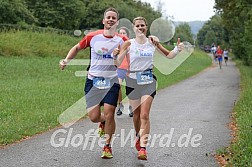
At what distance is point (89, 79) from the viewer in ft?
23.2

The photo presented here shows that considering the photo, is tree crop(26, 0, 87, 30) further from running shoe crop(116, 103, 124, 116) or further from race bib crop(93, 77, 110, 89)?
race bib crop(93, 77, 110, 89)

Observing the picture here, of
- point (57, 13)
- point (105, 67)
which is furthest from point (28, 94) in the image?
point (57, 13)

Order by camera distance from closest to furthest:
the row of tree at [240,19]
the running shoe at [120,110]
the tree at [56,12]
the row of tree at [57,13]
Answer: the running shoe at [120,110], the row of tree at [240,19], the row of tree at [57,13], the tree at [56,12]

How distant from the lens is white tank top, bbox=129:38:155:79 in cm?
674

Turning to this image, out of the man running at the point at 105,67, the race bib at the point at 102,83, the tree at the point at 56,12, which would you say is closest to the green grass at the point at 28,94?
the man running at the point at 105,67

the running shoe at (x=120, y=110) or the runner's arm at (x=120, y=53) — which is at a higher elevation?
the runner's arm at (x=120, y=53)

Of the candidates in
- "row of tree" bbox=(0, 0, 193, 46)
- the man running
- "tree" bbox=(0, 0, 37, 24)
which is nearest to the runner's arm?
the man running

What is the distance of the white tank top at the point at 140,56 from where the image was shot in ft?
22.1

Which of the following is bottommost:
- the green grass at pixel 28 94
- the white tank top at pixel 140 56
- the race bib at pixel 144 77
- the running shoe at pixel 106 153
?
the green grass at pixel 28 94

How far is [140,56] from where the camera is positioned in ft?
22.1

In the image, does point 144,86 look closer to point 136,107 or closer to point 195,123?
point 136,107

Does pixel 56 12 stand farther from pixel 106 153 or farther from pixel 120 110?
pixel 106 153

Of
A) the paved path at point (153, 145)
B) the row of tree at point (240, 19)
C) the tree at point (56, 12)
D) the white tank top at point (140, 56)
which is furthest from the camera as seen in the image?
the tree at point (56, 12)

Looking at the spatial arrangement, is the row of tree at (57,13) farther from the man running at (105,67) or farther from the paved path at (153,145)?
A: the man running at (105,67)
